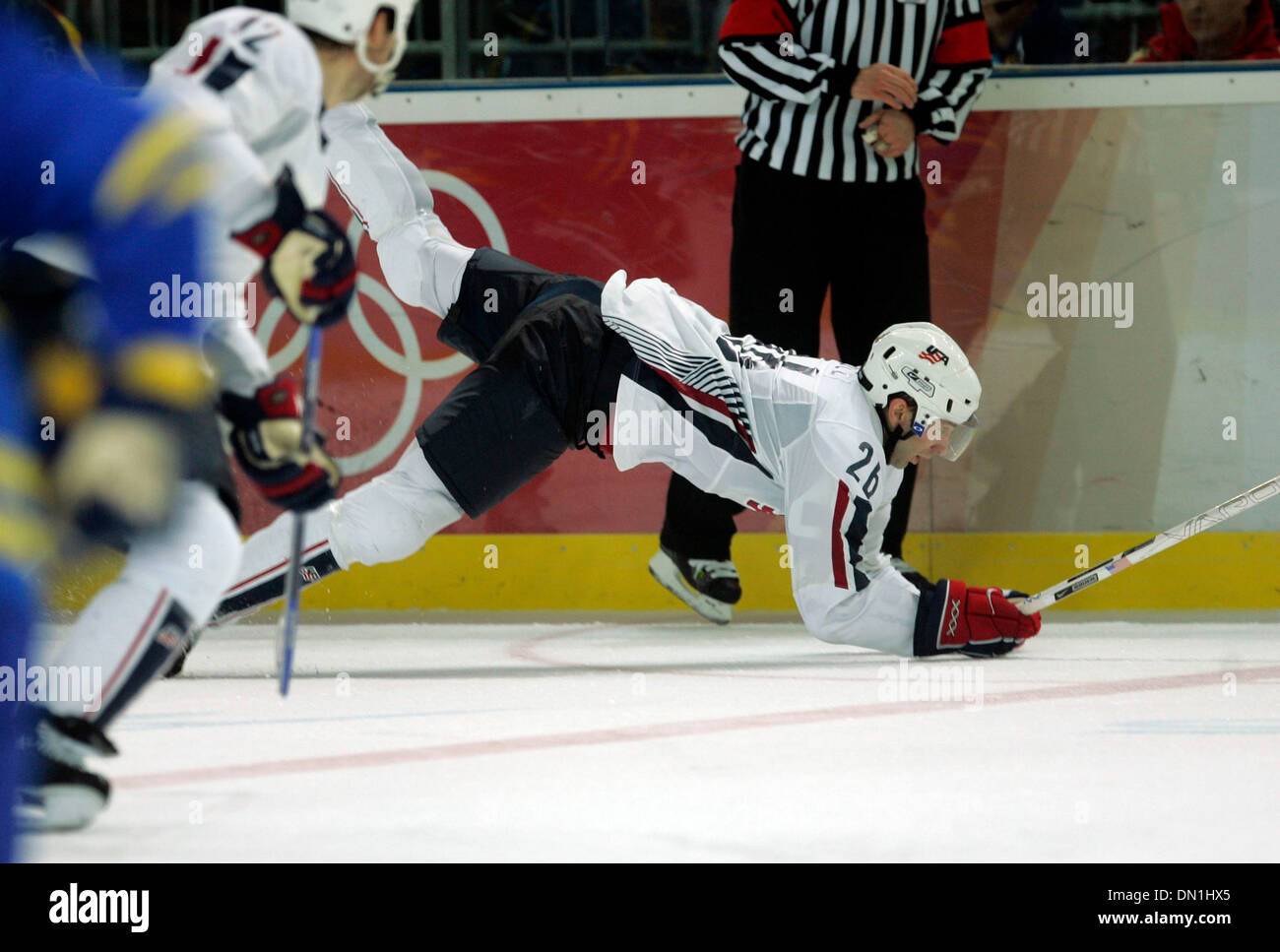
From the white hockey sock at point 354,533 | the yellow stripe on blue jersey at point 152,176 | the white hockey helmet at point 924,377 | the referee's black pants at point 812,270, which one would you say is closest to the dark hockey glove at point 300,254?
the yellow stripe on blue jersey at point 152,176

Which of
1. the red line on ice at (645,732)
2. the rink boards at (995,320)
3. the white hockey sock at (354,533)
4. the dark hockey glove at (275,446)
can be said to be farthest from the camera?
the rink boards at (995,320)

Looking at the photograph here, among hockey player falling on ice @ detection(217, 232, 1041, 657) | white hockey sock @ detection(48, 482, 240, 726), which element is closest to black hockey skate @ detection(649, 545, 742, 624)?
hockey player falling on ice @ detection(217, 232, 1041, 657)

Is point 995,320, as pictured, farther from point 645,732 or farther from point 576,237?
point 645,732

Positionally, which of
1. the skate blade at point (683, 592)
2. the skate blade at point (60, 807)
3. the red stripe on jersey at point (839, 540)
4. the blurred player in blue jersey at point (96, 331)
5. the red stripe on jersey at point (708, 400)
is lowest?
the skate blade at point (683, 592)

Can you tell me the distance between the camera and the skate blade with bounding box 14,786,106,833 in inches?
76.4

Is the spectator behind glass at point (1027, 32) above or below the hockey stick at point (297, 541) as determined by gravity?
above

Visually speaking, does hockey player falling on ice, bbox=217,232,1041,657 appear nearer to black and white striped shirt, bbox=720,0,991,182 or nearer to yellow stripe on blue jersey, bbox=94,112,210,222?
black and white striped shirt, bbox=720,0,991,182

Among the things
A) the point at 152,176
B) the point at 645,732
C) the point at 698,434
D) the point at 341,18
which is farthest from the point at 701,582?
the point at 152,176

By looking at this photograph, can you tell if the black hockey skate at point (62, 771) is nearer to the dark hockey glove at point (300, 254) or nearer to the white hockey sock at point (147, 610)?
the white hockey sock at point (147, 610)

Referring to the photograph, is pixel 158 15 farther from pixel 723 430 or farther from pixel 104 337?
pixel 104 337

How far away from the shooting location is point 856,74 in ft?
14.1

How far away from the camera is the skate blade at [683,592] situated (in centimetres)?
442

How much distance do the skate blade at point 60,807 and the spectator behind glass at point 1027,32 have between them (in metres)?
3.49

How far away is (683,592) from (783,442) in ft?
3.04
